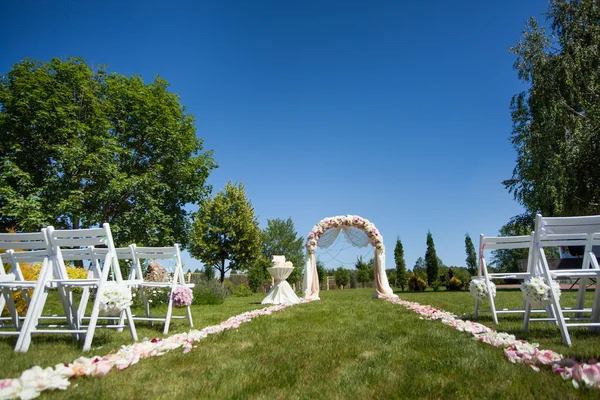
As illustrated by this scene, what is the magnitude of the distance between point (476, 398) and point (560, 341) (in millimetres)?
2128

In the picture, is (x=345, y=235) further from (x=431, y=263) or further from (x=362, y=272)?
(x=362, y=272)

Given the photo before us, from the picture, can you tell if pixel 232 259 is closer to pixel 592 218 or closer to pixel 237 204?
pixel 237 204

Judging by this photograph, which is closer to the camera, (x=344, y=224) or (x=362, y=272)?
(x=344, y=224)

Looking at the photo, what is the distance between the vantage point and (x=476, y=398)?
6.18 ft

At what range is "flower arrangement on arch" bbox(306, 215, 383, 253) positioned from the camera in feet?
41.3

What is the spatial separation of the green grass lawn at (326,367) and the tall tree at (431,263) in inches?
811

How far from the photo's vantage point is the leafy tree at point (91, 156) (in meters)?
14.9

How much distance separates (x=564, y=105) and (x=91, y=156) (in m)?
21.1

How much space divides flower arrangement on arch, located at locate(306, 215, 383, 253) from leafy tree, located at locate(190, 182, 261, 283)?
10906mm

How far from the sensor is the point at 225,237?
907 inches

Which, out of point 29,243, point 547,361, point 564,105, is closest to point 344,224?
point 29,243

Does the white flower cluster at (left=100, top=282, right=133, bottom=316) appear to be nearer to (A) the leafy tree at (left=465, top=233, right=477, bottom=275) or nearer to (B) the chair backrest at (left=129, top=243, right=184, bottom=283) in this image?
(B) the chair backrest at (left=129, top=243, right=184, bottom=283)

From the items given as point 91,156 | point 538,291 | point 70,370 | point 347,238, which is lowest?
point 70,370

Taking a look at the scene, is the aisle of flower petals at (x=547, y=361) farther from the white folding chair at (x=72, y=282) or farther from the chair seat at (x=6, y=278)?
the chair seat at (x=6, y=278)
